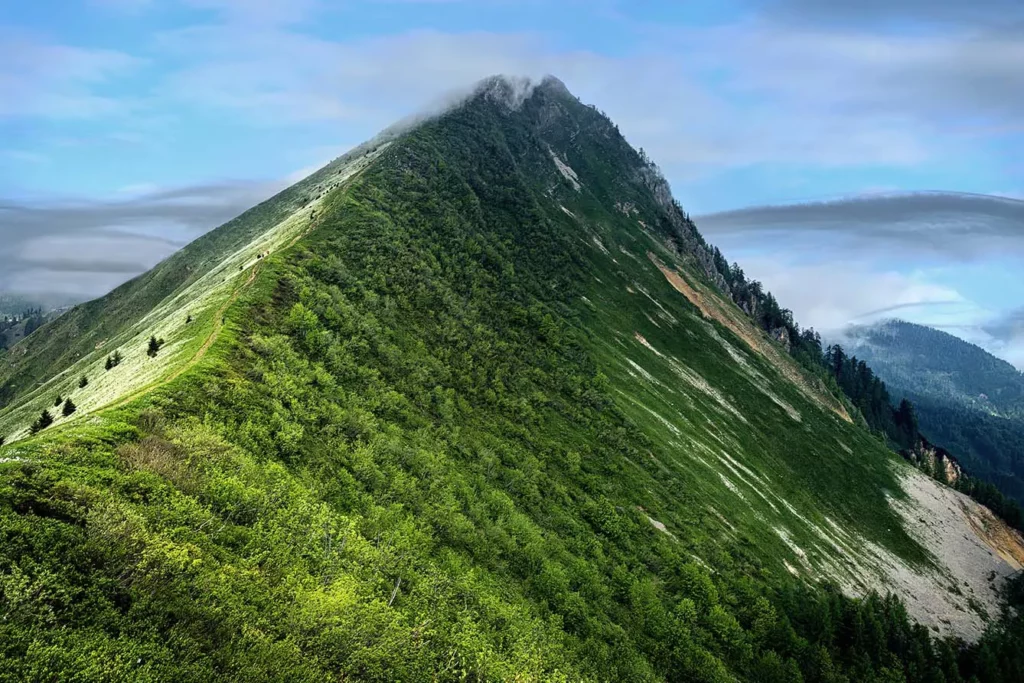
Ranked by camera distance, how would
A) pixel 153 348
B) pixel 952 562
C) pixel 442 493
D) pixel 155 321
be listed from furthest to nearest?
1. pixel 952 562
2. pixel 155 321
3. pixel 153 348
4. pixel 442 493

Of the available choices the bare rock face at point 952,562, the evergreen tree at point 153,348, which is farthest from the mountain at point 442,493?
the bare rock face at point 952,562

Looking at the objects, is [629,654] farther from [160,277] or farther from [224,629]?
[160,277]

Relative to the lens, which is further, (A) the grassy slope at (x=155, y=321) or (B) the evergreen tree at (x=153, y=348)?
(B) the evergreen tree at (x=153, y=348)

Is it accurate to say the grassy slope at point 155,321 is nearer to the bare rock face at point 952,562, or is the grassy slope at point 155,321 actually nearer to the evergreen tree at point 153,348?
the evergreen tree at point 153,348

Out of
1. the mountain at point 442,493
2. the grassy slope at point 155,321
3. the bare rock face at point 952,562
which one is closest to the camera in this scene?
the mountain at point 442,493

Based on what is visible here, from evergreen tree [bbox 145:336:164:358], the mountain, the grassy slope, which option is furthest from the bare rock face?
evergreen tree [bbox 145:336:164:358]

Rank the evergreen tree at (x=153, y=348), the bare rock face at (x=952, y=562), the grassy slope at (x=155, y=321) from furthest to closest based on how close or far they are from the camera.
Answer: the bare rock face at (x=952, y=562)
the evergreen tree at (x=153, y=348)
the grassy slope at (x=155, y=321)

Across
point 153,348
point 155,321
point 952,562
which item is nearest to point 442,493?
point 153,348

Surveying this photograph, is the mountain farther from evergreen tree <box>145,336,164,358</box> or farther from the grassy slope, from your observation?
the grassy slope

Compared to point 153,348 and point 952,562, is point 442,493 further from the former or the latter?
point 952,562
